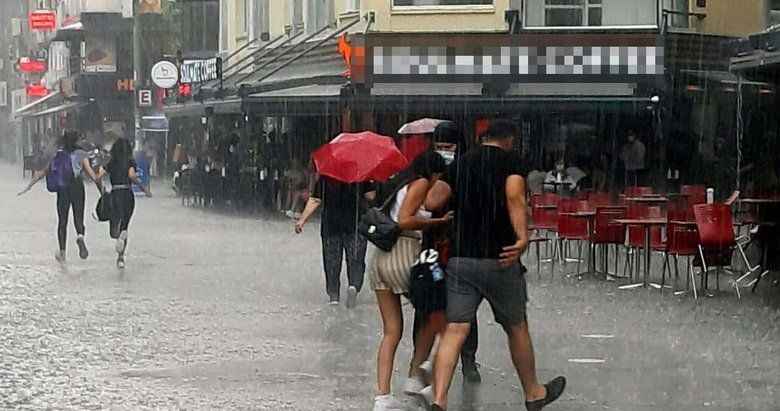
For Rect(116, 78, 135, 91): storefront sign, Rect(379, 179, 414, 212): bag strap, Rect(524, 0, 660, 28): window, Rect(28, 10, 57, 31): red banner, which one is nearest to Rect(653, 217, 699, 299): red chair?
Rect(379, 179, 414, 212): bag strap

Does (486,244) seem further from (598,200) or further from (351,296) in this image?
(598,200)

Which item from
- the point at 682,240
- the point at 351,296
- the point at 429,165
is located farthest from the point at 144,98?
the point at 429,165

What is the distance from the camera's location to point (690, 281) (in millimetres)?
16844

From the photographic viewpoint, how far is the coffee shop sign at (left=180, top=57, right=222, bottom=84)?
120 ft

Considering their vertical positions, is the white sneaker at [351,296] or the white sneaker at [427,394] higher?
the white sneaker at [427,394]

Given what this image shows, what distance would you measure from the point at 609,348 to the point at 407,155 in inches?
119

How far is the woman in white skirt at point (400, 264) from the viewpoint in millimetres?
9125

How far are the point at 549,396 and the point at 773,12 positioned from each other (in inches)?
899

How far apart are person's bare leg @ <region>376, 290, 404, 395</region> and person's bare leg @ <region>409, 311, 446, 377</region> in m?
0.21

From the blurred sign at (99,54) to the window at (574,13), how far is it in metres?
39.6

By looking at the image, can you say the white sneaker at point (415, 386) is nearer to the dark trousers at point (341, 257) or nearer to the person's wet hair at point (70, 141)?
the dark trousers at point (341, 257)

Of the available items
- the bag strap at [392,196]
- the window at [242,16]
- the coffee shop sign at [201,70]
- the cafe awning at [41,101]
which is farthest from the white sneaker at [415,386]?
the cafe awning at [41,101]

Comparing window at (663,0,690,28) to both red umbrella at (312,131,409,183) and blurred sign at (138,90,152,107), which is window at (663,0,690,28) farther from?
blurred sign at (138,90,152,107)

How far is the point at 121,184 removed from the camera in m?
18.9
